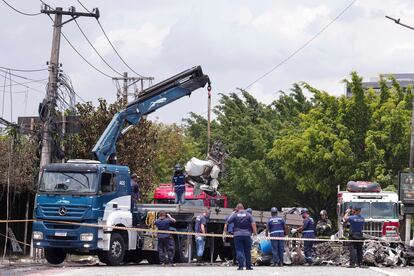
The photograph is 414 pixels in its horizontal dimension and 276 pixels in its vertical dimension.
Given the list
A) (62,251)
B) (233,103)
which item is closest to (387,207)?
(62,251)

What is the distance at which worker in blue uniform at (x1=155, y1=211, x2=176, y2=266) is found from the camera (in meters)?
26.2

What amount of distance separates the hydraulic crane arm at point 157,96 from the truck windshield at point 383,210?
8707 millimetres

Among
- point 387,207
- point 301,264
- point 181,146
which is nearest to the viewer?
point 301,264

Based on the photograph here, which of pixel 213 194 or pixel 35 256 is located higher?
pixel 213 194

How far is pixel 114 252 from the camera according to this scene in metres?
25.6

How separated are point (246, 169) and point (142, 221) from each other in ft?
88.3

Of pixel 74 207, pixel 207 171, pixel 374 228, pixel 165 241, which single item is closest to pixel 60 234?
pixel 74 207

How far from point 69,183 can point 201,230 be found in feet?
14.7

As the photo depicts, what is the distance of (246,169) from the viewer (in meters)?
54.1

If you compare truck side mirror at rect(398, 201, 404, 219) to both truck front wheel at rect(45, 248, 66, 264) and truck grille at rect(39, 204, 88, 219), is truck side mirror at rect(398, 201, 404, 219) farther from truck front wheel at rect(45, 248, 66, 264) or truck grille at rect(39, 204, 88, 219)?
truck grille at rect(39, 204, 88, 219)

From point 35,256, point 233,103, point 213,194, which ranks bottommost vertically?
point 35,256

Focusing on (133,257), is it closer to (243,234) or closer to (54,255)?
(54,255)

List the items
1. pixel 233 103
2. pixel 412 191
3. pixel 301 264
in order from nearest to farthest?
pixel 301 264, pixel 412 191, pixel 233 103

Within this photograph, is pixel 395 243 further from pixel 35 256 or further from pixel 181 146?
pixel 181 146
